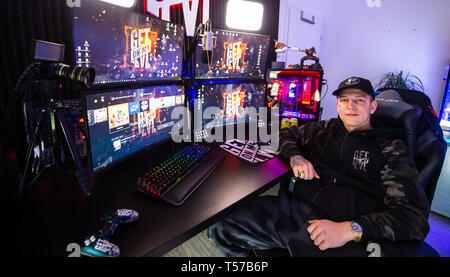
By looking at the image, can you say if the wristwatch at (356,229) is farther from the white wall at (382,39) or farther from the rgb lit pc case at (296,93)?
the white wall at (382,39)

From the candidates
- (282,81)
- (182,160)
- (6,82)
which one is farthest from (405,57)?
(6,82)

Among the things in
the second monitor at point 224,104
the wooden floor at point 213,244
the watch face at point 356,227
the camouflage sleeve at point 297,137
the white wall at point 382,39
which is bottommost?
the wooden floor at point 213,244

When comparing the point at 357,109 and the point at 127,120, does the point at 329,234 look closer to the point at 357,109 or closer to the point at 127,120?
the point at 357,109

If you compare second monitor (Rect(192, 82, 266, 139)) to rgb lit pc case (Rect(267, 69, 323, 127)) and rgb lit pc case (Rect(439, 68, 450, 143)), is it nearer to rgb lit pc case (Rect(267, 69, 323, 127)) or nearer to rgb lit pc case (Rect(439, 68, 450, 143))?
rgb lit pc case (Rect(267, 69, 323, 127))

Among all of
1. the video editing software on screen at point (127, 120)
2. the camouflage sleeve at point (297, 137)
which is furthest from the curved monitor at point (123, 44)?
the camouflage sleeve at point (297, 137)

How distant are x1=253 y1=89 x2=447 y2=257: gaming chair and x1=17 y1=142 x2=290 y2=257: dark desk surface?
1.12ft

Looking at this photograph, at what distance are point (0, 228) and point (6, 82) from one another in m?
1.12

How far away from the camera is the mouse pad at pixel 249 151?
4.18 ft

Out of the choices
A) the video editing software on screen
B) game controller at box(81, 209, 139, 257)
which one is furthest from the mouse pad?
game controller at box(81, 209, 139, 257)

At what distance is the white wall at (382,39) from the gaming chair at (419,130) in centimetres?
223

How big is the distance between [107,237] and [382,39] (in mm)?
3934
